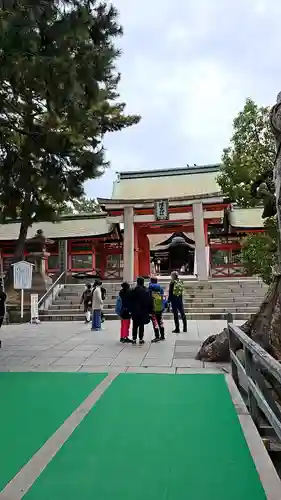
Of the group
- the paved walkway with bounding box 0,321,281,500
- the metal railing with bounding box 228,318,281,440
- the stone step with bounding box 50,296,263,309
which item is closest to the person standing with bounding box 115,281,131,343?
the paved walkway with bounding box 0,321,281,500

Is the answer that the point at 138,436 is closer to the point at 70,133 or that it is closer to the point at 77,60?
the point at 77,60

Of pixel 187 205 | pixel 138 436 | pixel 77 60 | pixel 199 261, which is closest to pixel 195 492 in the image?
pixel 138 436

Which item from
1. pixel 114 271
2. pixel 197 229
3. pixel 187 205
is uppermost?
pixel 187 205

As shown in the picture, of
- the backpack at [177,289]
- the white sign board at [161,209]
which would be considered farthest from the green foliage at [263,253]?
the white sign board at [161,209]

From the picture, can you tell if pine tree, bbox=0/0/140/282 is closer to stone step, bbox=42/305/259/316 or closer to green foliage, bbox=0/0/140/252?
green foliage, bbox=0/0/140/252

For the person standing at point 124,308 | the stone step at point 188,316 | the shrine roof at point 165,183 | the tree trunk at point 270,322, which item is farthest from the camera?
the shrine roof at point 165,183

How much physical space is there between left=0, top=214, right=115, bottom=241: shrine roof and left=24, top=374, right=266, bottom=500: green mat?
1802 cm

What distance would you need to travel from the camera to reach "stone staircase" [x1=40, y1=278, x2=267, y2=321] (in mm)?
13781

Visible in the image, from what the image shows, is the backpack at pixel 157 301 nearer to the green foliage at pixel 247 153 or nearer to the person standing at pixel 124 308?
the person standing at pixel 124 308

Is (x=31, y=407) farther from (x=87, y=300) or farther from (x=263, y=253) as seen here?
(x=87, y=300)

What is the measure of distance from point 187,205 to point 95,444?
56.3 ft

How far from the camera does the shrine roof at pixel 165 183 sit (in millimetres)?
25234

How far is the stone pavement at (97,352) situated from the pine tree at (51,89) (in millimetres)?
3925

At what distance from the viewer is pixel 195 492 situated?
7.96 ft
